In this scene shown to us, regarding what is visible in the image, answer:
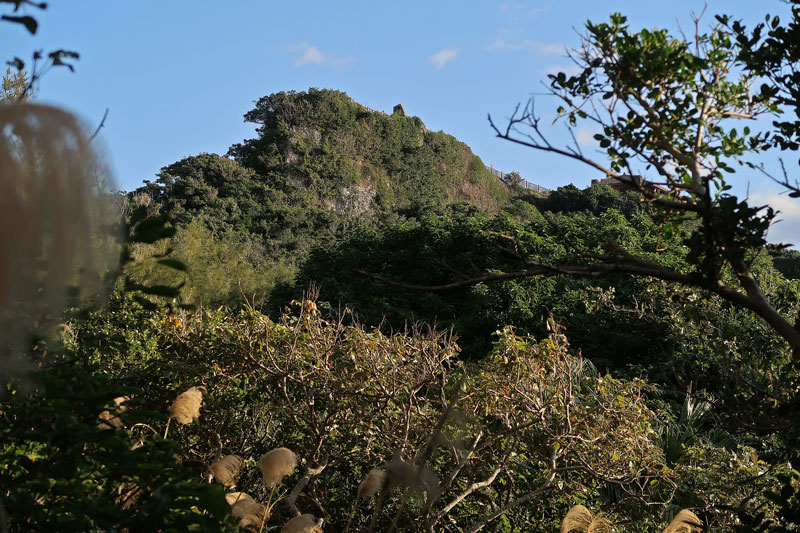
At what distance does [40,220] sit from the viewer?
928 millimetres

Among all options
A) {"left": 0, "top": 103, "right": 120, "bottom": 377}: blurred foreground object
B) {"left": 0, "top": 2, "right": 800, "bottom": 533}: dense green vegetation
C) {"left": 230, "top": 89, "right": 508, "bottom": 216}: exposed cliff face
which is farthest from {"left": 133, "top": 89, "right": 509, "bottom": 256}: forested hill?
{"left": 0, "top": 103, "right": 120, "bottom": 377}: blurred foreground object

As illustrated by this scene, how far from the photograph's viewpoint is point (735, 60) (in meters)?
2.17

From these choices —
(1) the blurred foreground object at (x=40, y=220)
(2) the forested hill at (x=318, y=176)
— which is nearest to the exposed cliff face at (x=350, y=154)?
(2) the forested hill at (x=318, y=176)

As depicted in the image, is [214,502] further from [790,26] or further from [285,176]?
[285,176]

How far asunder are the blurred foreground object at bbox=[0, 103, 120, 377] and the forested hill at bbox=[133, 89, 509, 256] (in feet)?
69.5

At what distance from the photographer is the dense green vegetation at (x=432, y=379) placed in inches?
63.1

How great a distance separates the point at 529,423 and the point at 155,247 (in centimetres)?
834

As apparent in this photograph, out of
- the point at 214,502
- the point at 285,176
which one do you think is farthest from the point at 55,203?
the point at 285,176

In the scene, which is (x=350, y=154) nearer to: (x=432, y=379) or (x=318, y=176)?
(x=318, y=176)

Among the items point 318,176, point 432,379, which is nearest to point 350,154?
point 318,176

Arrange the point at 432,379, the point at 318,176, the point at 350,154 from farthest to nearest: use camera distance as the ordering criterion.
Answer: the point at 350,154 < the point at 318,176 < the point at 432,379

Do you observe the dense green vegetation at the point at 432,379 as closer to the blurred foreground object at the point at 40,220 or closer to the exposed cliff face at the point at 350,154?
the blurred foreground object at the point at 40,220

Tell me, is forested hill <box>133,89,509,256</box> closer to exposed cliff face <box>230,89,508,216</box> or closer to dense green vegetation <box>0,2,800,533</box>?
exposed cliff face <box>230,89,508,216</box>

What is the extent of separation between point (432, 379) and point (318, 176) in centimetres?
2337
